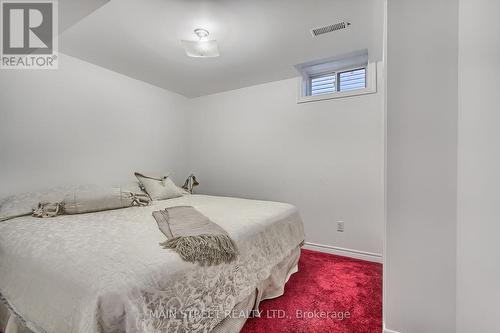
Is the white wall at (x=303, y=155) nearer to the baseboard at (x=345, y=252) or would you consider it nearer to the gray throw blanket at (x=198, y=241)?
the baseboard at (x=345, y=252)

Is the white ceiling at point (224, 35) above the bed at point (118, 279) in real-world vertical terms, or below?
above

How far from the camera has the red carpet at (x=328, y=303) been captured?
5.10ft

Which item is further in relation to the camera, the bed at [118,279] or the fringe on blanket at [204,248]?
the fringe on blanket at [204,248]

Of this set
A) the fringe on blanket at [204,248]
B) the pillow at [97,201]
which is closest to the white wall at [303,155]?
the pillow at [97,201]

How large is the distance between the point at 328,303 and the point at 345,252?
119cm

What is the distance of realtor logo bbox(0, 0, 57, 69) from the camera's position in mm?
1781

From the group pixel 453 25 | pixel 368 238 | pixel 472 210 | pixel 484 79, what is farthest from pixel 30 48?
pixel 368 238

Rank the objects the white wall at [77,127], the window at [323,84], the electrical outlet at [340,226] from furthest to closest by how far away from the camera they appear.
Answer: the window at [323,84], the electrical outlet at [340,226], the white wall at [77,127]

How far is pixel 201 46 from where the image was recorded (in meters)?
2.08

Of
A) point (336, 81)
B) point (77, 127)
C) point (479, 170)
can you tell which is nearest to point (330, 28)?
point (336, 81)

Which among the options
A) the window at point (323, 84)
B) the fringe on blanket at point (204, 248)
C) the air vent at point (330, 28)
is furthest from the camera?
the window at point (323, 84)

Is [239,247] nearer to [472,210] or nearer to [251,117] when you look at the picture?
[472,210]

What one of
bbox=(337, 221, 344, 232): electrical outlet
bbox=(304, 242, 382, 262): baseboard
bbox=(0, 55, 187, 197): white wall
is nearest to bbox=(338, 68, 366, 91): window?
bbox=(337, 221, 344, 232): electrical outlet

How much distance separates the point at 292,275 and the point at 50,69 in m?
3.40
